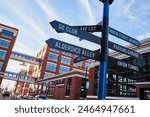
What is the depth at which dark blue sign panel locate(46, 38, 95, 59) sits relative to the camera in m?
4.15

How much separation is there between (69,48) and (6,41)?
45.3 m

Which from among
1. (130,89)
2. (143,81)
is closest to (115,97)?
(130,89)

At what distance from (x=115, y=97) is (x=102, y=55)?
57.7ft

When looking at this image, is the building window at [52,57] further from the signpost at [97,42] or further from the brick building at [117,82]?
the signpost at [97,42]

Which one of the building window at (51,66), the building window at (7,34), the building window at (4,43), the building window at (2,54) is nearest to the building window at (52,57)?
the building window at (51,66)

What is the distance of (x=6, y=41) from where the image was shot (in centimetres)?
4519

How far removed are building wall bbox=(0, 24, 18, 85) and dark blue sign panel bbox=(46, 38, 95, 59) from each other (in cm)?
4270

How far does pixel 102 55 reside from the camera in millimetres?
4473

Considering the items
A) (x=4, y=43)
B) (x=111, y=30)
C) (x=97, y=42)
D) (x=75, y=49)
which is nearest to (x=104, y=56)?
(x=97, y=42)

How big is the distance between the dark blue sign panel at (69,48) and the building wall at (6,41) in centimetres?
4270

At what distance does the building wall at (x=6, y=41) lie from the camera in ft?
141

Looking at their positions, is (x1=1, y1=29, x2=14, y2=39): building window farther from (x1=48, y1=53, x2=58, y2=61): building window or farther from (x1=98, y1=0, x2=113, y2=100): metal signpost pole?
(x1=98, y1=0, x2=113, y2=100): metal signpost pole

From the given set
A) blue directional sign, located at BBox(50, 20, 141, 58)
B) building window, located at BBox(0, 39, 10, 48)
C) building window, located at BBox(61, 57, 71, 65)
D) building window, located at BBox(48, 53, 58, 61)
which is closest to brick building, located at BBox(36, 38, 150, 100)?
blue directional sign, located at BBox(50, 20, 141, 58)

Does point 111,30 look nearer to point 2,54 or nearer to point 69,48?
point 69,48
